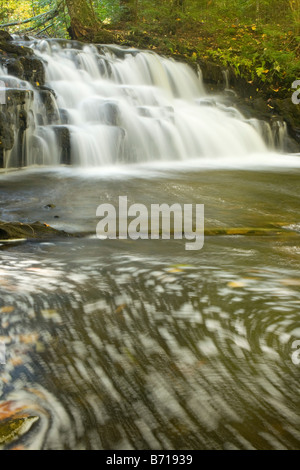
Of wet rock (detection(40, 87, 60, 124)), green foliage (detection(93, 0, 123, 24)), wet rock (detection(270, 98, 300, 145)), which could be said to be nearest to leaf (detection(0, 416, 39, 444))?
wet rock (detection(40, 87, 60, 124))

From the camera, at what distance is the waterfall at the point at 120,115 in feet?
28.8

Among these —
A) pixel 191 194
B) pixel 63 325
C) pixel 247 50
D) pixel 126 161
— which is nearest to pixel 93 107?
pixel 126 161

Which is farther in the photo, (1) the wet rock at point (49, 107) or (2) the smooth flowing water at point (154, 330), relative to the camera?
(1) the wet rock at point (49, 107)

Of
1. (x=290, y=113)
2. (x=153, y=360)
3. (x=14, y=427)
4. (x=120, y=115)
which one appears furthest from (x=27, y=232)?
(x=290, y=113)

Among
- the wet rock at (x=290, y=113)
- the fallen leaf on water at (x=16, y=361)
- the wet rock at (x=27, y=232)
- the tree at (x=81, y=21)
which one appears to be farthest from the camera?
the tree at (x=81, y=21)

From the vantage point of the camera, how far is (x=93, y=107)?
9.91 meters

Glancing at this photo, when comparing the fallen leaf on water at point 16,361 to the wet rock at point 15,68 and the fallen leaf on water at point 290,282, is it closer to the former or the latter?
the fallen leaf on water at point 290,282

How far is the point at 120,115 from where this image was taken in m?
9.96

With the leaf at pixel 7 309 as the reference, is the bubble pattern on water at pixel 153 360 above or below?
below

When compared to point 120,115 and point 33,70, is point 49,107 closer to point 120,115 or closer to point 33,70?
point 33,70

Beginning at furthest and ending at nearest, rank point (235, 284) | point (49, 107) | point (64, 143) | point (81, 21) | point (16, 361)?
1. point (81, 21)
2. point (49, 107)
3. point (64, 143)
4. point (235, 284)
5. point (16, 361)

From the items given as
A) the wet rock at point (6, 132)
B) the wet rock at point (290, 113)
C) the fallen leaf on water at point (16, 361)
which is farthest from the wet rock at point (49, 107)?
the fallen leaf on water at point (16, 361)

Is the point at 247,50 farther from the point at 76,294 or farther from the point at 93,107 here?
the point at 76,294

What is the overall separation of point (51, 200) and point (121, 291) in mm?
3589
